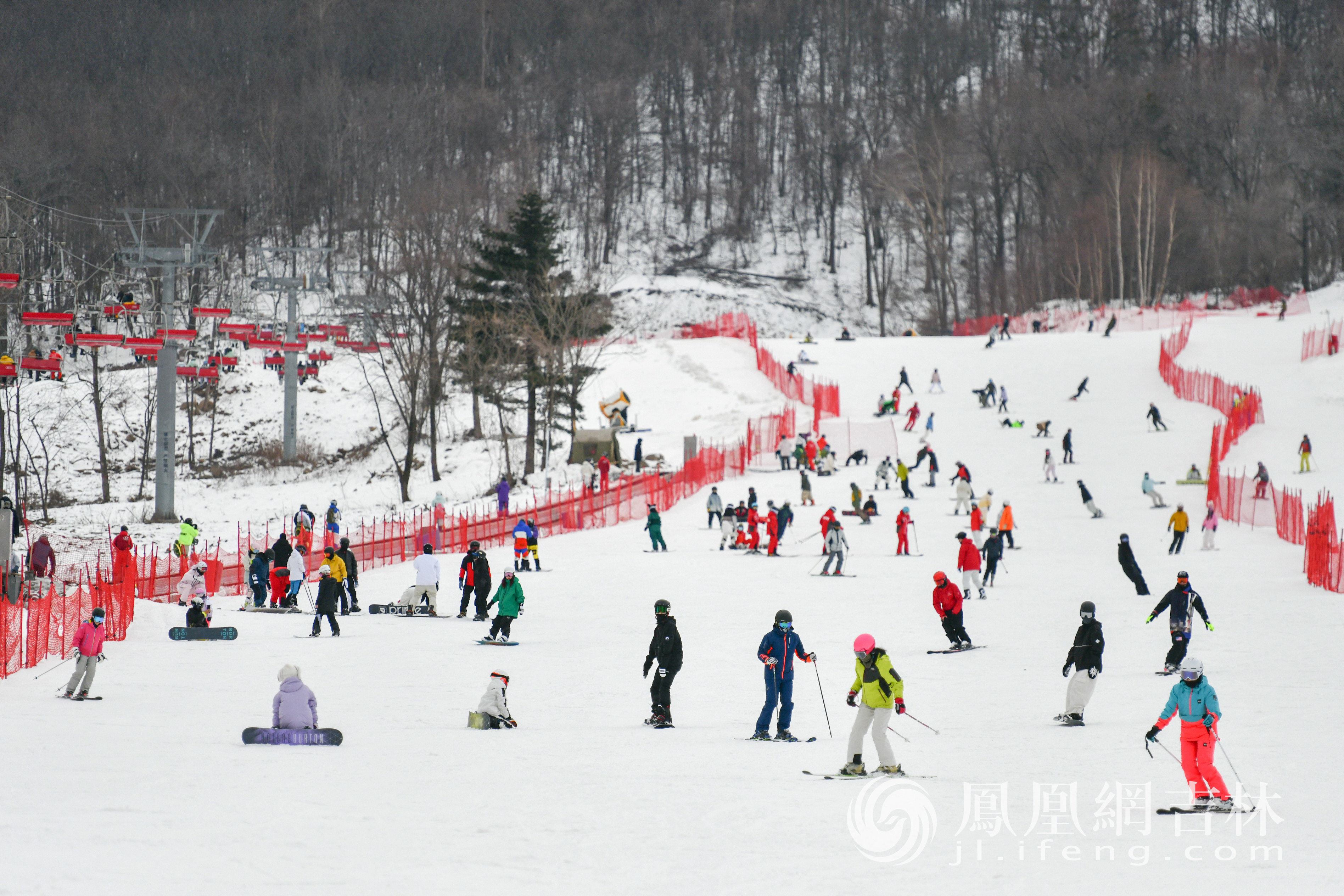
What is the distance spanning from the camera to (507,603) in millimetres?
17797

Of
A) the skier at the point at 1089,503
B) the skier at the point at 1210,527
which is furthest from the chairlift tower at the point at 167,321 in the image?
the skier at the point at 1210,527

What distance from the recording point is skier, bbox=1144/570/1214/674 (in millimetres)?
15008

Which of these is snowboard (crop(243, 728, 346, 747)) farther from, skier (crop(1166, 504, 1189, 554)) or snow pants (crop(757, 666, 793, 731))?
skier (crop(1166, 504, 1189, 554))

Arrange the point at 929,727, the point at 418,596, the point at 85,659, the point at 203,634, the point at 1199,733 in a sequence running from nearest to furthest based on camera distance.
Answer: the point at 1199,733, the point at 929,727, the point at 85,659, the point at 203,634, the point at 418,596

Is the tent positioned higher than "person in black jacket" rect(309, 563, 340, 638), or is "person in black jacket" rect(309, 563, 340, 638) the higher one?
the tent

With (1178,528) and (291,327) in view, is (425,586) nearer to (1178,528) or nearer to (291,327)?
(1178,528)

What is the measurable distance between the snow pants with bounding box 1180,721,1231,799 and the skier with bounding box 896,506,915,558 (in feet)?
57.5

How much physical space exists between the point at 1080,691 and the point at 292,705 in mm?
7830

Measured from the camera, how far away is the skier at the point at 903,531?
27.4 m

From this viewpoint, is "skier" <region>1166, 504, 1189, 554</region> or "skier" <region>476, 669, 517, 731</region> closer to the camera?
"skier" <region>476, 669, 517, 731</region>

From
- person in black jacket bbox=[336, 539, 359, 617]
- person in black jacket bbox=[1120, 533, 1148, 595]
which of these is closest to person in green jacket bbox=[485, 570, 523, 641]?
person in black jacket bbox=[336, 539, 359, 617]

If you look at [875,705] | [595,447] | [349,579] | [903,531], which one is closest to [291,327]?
[595,447]

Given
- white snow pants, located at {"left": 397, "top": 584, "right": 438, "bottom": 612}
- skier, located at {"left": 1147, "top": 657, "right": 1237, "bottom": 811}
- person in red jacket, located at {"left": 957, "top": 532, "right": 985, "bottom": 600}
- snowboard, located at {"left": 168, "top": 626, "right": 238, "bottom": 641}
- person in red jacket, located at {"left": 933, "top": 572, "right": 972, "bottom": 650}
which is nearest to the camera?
skier, located at {"left": 1147, "top": 657, "right": 1237, "bottom": 811}

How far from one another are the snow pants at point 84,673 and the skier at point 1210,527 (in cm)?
2240
